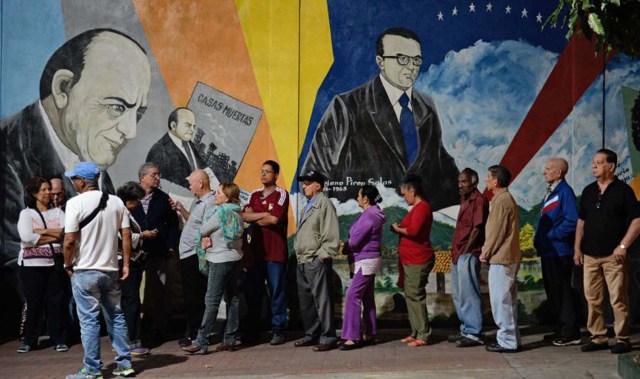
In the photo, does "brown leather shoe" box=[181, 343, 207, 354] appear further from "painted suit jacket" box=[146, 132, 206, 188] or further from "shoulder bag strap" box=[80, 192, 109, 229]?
"painted suit jacket" box=[146, 132, 206, 188]

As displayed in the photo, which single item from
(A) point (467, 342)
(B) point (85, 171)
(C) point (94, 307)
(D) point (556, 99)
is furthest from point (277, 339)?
(D) point (556, 99)

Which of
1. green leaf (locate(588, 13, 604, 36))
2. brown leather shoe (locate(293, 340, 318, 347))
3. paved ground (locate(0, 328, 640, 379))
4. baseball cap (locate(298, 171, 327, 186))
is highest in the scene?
green leaf (locate(588, 13, 604, 36))

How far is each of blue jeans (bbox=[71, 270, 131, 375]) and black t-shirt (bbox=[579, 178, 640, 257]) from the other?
16.0 ft

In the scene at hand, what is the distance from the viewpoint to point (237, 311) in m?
11.2

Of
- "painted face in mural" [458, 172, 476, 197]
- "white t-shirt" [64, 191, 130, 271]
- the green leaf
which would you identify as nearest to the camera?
the green leaf

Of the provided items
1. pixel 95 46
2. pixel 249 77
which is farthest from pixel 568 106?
pixel 95 46

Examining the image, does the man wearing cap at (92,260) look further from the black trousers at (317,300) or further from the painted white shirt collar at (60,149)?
the painted white shirt collar at (60,149)

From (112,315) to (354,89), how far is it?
14.2 ft

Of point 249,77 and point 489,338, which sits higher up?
point 249,77

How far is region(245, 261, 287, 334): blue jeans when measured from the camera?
11.5 meters

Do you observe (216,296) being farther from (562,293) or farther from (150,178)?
(562,293)

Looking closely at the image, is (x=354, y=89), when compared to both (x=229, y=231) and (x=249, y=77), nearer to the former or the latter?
(x=249, y=77)

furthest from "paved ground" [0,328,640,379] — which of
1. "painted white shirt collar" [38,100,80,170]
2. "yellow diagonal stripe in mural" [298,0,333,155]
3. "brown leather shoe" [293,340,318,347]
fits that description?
"yellow diagonal stripe in mural" [298,0,333,155]

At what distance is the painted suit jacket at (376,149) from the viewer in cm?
1227
